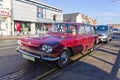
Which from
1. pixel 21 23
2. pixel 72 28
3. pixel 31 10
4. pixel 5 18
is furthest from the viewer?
pixel 31 10

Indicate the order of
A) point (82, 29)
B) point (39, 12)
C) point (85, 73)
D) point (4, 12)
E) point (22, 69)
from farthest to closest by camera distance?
point (39, 12)
point (4, 12)
point (82, 29)
point (22, 69)
point (85, 73)

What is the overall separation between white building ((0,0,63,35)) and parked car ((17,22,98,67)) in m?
19.6

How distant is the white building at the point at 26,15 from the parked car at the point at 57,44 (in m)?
19.6

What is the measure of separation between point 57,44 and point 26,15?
83.6 ft

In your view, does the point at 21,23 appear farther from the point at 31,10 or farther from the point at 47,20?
the point at 47,20

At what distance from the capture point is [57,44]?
6.02 meters

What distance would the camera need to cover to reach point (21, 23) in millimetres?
29797

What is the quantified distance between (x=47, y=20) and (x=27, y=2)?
794 centimetres

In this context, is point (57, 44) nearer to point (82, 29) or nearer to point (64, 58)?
point (64, 58)

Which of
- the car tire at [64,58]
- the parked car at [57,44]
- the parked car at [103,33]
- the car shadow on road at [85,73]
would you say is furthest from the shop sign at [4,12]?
the car shadow on road at [85,73]

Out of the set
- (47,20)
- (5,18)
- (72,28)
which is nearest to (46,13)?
(47,20)

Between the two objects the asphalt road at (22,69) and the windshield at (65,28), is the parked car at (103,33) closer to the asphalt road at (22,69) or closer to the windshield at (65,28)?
the windshield at (65,28)

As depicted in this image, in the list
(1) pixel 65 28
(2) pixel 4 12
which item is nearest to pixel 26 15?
(2) pixel 4 12

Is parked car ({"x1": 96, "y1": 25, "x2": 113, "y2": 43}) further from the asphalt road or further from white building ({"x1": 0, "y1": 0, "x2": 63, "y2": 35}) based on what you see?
Answer: white building ({"x1": 0, "y1": 0, "x2": 63, "y2": 35})
